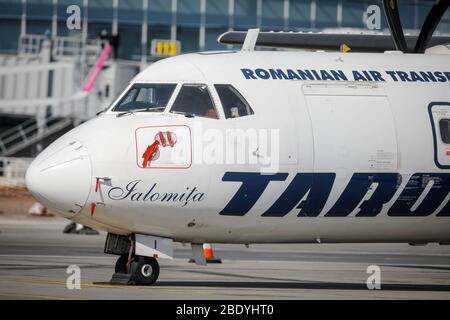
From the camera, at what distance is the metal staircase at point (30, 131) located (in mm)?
52688

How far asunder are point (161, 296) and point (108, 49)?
3792cm

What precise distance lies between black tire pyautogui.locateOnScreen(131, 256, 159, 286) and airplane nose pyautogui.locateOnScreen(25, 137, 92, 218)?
51.0 inches

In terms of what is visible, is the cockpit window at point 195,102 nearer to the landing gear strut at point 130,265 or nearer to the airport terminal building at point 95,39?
the landing gear strut at point 130,265

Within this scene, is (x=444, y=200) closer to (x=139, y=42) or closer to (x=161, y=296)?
(x=161, y=296)

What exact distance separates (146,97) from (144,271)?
265 centimetres

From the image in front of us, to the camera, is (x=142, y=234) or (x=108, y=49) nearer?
(x=142, y=234)

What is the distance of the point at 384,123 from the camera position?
16672 mm

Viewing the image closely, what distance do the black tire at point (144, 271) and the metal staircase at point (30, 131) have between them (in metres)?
37.0

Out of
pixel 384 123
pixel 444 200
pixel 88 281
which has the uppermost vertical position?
pixel 384 123

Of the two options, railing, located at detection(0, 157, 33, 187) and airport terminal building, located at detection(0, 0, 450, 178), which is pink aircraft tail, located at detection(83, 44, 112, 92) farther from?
railing, located at detection(0, 157, 33, 187)

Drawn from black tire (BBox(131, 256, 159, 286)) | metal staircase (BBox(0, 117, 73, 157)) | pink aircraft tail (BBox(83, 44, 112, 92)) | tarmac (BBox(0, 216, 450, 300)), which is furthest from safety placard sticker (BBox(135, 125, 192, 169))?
metal staircase (BBox(0, 117, 73, 157))

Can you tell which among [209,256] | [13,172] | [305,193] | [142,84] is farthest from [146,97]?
[13,172]
